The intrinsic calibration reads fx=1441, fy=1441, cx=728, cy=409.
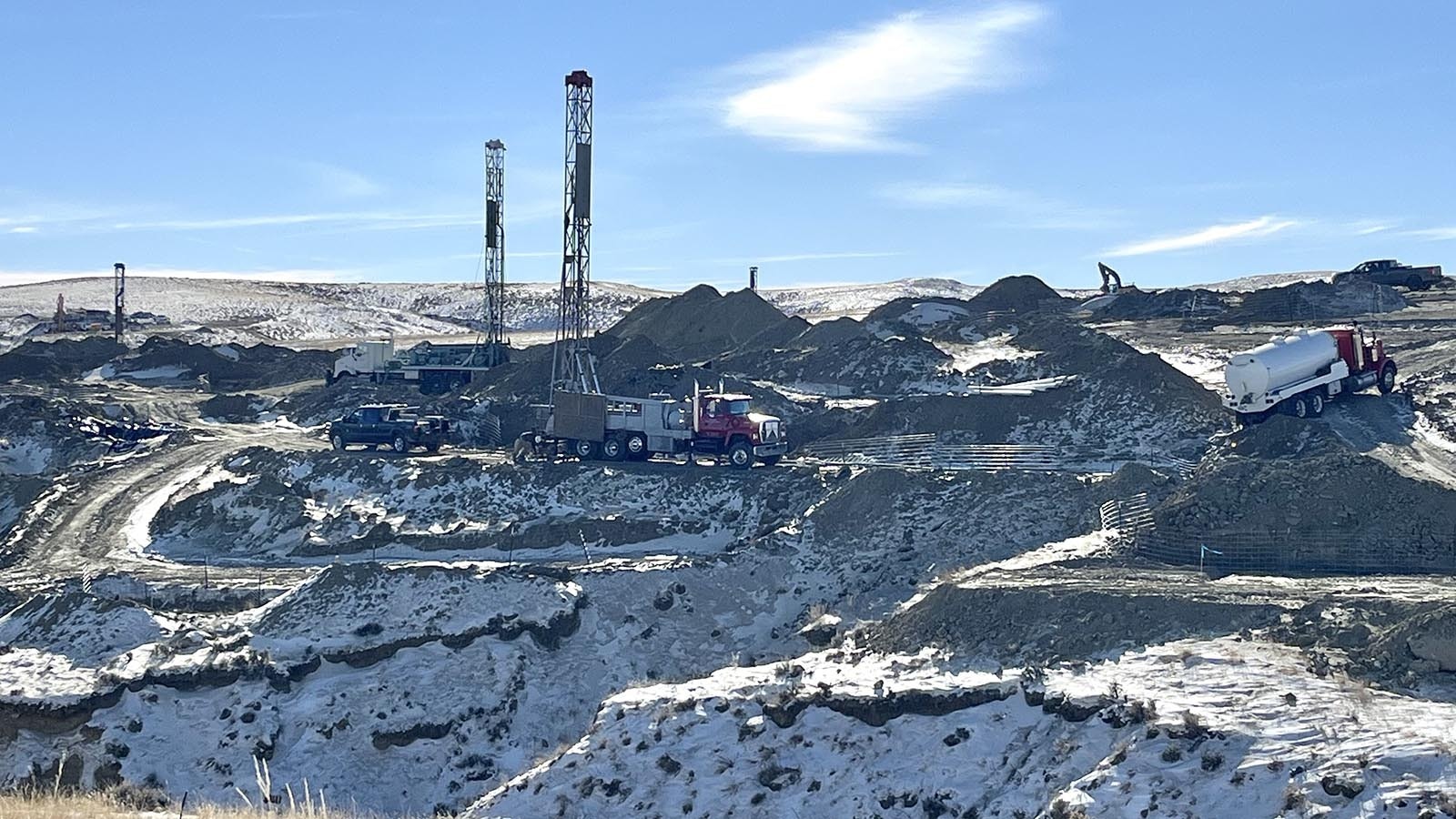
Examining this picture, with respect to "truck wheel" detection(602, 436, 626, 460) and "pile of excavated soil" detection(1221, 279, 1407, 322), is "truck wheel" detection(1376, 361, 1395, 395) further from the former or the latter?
"truck wheel" detection(602, 436, 626, 460)

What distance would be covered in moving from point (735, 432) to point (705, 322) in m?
32.8

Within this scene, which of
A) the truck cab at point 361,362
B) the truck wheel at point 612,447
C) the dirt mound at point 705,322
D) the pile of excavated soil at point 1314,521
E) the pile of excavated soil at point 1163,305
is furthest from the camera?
the dirt mound at point 705,322

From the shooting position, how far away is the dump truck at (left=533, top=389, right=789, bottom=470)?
4253 cm

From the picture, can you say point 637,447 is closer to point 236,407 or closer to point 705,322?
point 236,407

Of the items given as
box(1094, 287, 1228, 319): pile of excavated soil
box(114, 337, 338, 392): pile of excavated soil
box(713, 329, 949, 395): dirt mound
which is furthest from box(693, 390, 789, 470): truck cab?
box(114, 337, 338, 392): pile of excavated soil

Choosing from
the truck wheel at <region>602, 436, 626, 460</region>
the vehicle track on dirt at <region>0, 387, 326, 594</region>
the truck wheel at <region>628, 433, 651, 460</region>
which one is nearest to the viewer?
the vehicle track on dirt at <region>0, 387, 326, 594</region>

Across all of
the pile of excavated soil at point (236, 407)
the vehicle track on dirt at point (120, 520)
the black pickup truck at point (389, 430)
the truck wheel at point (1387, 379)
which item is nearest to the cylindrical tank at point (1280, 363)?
the truck wheel at point (1387, 379)

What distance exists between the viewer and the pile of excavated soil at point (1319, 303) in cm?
6134

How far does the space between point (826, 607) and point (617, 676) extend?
16.2 feet

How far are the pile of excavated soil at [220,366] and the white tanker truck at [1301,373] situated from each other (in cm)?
4845

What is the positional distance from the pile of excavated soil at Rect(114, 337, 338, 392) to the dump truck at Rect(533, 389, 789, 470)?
1255 inches

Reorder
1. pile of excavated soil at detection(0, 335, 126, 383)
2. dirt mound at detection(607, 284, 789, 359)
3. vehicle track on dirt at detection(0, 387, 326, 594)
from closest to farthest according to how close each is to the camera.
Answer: vehicle track on dirt at detection(0, 387, 326, 594) < pile of excavated soil at detection(0, 335, 126, 383) < dirt mound at detection(607, 284, 789, 359)

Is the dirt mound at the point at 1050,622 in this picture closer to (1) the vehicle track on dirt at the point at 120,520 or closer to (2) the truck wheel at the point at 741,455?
(1) the vehicle track on dirt at the point at 120,520

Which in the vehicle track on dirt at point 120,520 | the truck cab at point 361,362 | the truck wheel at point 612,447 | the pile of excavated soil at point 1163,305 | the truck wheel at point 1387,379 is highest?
the pile of excavated soil at point 1163,305
